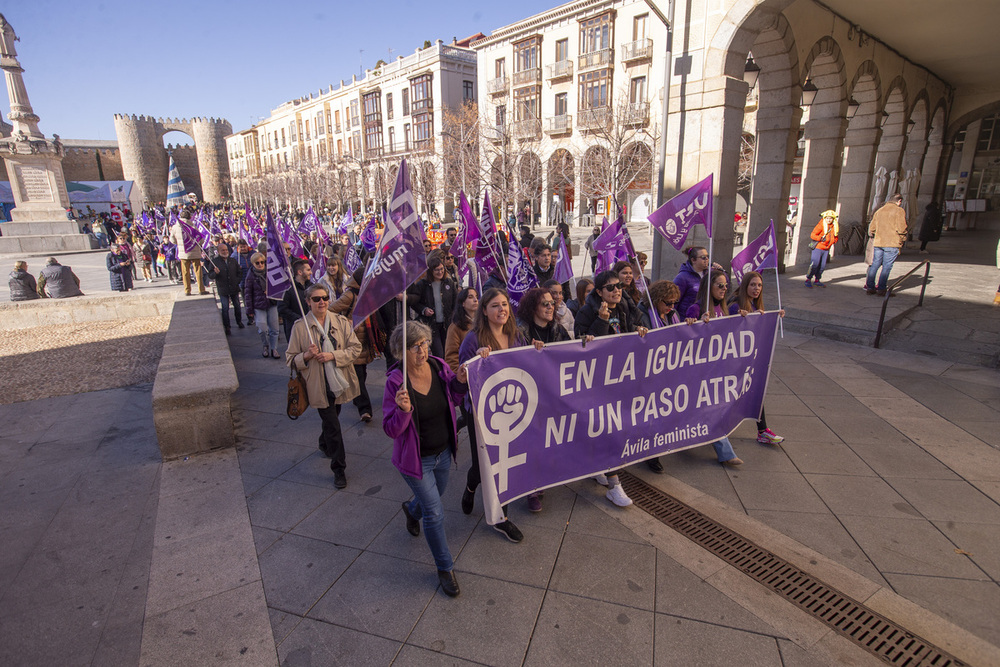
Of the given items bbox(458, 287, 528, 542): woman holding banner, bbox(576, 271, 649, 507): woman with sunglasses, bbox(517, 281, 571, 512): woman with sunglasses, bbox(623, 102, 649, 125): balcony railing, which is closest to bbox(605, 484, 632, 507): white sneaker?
bbox(576, 271, 649, 507): woman with sunglasses

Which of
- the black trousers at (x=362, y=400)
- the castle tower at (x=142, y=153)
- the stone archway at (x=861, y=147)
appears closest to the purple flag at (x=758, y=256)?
the black trousers at (x=362, y=400)

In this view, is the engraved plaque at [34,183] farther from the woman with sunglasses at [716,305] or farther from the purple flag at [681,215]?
the woman with sunglasses at [716,305]

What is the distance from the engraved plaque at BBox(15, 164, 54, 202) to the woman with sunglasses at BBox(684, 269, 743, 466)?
30.6 m

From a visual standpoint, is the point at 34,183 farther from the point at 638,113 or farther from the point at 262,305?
the point at 638,113

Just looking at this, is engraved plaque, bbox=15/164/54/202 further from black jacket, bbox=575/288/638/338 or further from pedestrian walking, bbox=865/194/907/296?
pedestrian walking, bbox=865/194/907/296

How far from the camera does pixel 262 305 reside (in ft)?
28.0

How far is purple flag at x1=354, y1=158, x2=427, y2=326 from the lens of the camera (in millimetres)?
3488

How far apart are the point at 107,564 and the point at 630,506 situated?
384 centimetres

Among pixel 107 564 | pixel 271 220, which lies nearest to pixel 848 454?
Result: pixel 107 564

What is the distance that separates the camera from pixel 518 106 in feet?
139

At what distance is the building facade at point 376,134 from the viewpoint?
156 feet

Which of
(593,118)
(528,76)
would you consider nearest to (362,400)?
(593,118)

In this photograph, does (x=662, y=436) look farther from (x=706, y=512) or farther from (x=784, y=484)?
(x=784, y=484)

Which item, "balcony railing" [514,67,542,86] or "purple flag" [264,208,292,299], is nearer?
"purple flag" [264,208,292,299]
